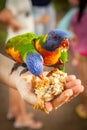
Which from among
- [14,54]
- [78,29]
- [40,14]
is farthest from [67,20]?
[14,54]

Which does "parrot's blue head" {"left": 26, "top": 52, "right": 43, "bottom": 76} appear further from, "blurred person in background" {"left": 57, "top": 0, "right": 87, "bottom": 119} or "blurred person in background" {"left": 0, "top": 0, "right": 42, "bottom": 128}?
"blurred person in background" {"left": 57, "top": 0, "right": 87, "bottom": 119}

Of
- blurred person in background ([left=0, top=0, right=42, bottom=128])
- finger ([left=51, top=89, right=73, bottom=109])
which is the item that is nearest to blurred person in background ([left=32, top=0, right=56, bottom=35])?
blurred person in background ([left=0, top=0, right=42, bottom=128])

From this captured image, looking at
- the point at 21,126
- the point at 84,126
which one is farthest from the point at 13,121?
the point at 84,126

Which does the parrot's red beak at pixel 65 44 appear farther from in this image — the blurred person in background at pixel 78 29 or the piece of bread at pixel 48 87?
the blurred person in background at pixel 78 29

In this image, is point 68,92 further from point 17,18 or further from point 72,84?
point 17,18

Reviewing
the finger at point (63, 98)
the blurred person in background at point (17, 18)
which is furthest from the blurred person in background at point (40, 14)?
the finger at point (63, 98)
